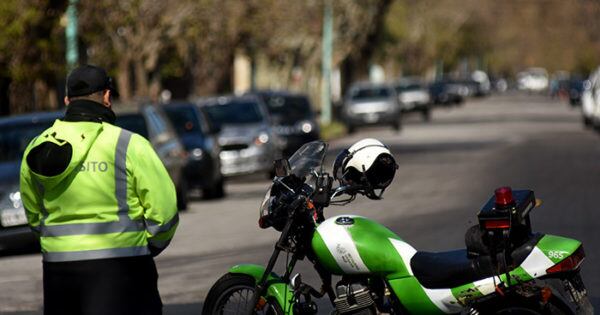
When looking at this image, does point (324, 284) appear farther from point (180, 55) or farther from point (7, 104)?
point (180, 55)

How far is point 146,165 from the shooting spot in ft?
21.4

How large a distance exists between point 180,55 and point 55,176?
34490mm

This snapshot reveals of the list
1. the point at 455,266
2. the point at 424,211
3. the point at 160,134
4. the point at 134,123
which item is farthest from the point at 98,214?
the point at 160,134

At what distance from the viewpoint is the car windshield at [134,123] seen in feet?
63.2

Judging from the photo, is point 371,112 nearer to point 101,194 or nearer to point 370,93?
point 370,93

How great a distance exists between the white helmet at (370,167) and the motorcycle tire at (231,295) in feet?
3.06

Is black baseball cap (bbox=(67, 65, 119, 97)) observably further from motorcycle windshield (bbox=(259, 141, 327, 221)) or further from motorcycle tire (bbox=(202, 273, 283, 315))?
motorcycle tire (bbox=(202, 273, 283, 315))

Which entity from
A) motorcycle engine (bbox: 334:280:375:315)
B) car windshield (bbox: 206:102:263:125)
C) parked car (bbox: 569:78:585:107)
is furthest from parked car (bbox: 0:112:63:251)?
parked car (bbox: 569:78:585:107)

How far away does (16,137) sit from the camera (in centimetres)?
1717

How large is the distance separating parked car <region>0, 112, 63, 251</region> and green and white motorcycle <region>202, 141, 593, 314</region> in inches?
278

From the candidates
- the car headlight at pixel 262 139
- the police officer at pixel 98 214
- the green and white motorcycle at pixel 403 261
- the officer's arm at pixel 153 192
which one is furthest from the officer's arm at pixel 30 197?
the car headlight at pixel 262 139

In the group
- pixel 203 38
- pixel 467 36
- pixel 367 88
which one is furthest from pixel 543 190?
pixel 467 36

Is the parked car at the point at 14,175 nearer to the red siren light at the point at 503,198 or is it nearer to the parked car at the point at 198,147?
the parked car at the point at 198,147

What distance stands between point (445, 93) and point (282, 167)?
81660mm
